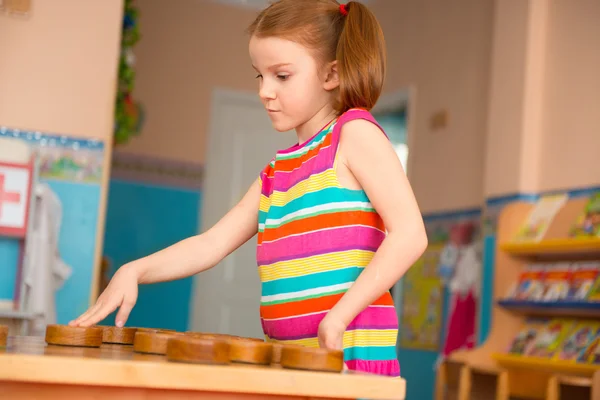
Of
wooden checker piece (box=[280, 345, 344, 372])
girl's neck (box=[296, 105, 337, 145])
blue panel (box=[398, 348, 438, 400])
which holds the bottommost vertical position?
blue panel (box=[398, 348, 438, 400])

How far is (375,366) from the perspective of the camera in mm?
1239

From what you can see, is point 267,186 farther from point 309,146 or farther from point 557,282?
point 557,282

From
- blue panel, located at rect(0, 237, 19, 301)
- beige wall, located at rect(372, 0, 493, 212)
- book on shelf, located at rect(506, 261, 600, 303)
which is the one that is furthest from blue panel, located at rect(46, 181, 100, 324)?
beige wall, located at rect(372, 0, 493, 212)

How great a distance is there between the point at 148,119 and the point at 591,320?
396 cm

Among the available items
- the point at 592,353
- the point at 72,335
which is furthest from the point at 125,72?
the point at 72,335

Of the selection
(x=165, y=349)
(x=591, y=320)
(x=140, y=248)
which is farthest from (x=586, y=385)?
(x=140, y=248)

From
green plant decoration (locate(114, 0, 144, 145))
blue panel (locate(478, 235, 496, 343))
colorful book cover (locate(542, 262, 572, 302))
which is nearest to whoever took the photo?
colorful book cover (locate(542, 262, 572, 302))

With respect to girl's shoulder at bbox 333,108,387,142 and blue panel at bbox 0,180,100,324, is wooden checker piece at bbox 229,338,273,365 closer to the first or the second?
girl's shoulder at bbox 333,108,387,142

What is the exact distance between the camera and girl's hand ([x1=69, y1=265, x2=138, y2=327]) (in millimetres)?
1248

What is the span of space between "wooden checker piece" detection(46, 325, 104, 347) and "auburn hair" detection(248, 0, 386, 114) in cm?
57

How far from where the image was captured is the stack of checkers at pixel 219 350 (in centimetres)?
90

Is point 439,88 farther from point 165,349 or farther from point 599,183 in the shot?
point 165,349

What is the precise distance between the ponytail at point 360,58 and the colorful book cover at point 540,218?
3.11 m

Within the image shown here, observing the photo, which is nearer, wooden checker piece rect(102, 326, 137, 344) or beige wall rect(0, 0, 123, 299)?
wooden checker piece rect(102, 326, 137, 344)
